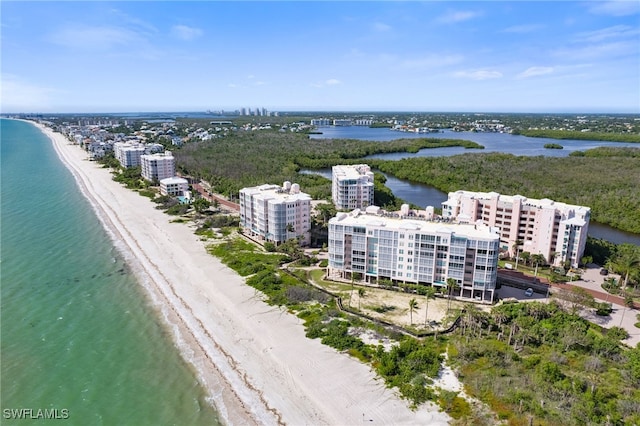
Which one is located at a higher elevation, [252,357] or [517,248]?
[517,248]

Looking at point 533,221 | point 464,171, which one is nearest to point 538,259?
point 533,221

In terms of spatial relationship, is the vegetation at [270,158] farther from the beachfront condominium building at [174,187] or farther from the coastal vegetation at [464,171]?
the beachfront condominium building at [174,187]

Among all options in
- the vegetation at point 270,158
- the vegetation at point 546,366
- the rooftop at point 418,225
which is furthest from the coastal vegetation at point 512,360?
the vegetation at point 270,158

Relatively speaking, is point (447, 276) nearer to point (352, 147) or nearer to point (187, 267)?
point (187, 267)

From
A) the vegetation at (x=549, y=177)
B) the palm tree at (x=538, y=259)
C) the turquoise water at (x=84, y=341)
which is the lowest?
the turquoise water at (x=84, y=341)

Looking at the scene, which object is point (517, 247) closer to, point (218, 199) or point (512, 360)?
point (512, 360)

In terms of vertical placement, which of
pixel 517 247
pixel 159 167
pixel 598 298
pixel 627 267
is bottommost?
pixel 598 298

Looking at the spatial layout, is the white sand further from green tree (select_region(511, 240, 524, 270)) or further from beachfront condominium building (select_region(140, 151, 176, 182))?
beachfront condominium building (select_region(140, 151, 176, 182))
